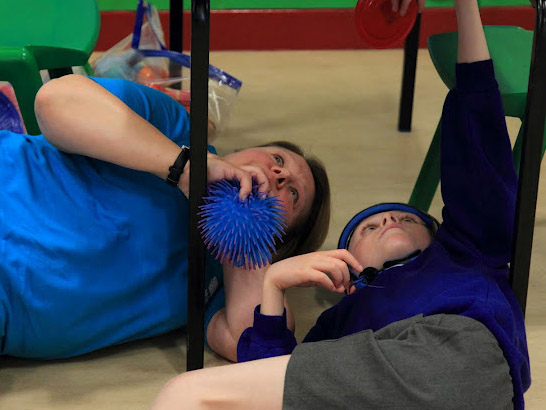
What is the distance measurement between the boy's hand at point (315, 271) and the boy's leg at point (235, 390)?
146 mm

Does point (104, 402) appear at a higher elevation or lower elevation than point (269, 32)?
lower

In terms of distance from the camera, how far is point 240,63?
3123 mm

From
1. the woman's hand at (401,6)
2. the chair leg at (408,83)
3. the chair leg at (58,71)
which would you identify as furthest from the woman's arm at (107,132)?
the chair leg at (408,83)

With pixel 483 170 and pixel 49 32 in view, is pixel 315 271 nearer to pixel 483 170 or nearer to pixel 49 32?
pixel 483 170

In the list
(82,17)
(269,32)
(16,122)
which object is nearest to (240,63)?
(269,32)

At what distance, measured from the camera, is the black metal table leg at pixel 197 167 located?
3.95 ft

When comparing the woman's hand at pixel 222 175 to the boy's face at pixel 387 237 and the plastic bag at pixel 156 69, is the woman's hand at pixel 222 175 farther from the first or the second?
the plastic bag at pixel 156 69

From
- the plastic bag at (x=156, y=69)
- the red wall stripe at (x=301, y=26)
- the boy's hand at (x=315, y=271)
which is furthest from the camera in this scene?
the red wall stripe at (x=301, y=26)

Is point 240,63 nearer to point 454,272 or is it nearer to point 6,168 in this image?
point 6,168

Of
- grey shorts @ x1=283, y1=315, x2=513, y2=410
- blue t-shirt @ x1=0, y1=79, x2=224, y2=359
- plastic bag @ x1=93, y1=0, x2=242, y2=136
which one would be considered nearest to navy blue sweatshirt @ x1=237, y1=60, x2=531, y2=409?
grey shorts @ x1=283, y1=315, x2=513, y2=410

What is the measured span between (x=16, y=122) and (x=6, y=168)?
0.41 metres

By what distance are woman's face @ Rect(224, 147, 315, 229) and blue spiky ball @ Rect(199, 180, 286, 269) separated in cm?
10

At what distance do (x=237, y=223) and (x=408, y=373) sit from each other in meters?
0.32

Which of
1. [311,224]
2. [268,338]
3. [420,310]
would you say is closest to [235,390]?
[268,338]
